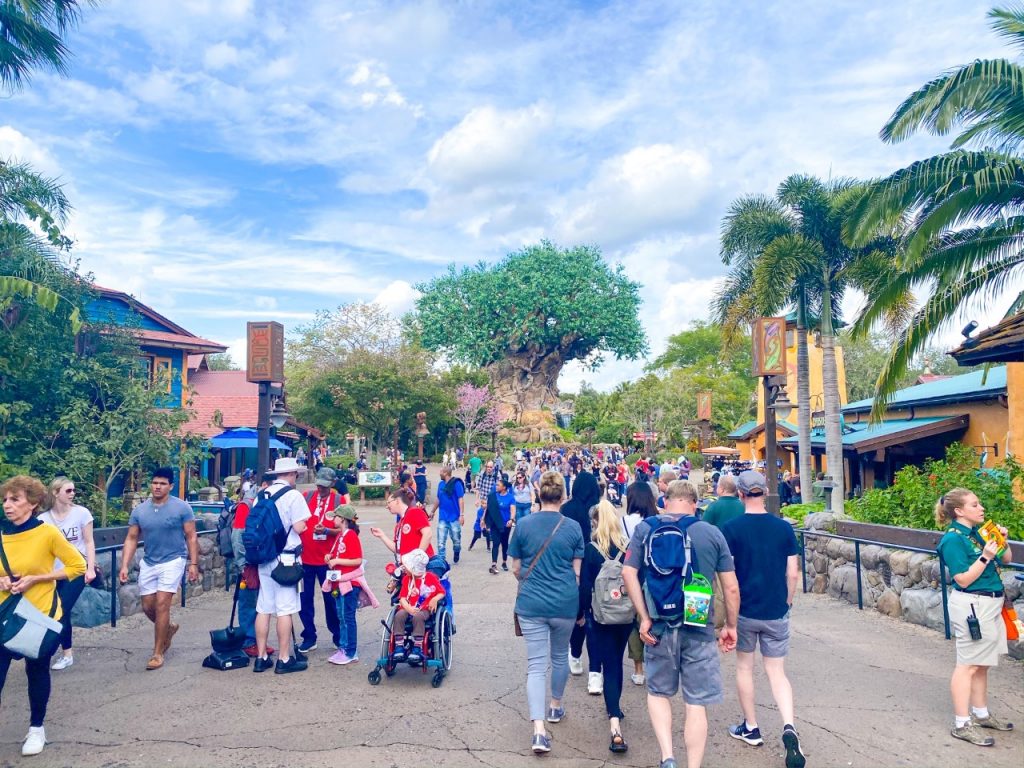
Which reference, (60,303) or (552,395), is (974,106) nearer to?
(60,303)

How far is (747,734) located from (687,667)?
3.34ft

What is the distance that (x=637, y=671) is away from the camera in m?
5.82

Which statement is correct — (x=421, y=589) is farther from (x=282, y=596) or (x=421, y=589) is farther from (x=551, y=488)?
(x=551, y=488)

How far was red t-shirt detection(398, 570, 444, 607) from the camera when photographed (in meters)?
5.81

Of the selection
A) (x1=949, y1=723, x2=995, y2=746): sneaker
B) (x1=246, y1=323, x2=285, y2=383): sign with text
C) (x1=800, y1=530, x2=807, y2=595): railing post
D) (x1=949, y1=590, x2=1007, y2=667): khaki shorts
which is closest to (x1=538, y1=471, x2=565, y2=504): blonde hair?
(x1=949, y1=590, x2=1007, y2=667): khaki shorts

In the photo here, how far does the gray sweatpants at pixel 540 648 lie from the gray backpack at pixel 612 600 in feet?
0.67

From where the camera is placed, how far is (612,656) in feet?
15.5

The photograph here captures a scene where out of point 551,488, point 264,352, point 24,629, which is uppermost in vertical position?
point 264,352

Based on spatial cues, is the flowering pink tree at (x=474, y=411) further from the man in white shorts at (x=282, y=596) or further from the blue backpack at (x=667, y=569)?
the blue backpack at (x=667, y=569)

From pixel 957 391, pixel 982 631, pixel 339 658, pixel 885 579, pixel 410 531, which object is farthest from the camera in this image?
pixel 957 391

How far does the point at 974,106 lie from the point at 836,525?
5.90 metres

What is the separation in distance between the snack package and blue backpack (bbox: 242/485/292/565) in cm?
502

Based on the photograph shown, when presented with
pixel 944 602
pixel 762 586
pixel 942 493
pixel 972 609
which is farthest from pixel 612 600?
pixel 942 493

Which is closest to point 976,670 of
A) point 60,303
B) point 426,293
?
point 60,303
